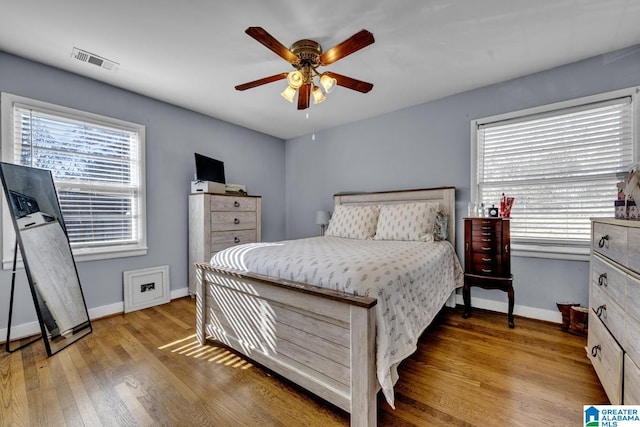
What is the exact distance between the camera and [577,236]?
8.23 feet

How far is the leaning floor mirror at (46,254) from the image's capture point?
206 cm

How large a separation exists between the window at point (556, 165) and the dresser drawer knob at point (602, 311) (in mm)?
1064

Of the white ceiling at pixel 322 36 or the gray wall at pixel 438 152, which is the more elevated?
the white ceiling at pixel 322 36

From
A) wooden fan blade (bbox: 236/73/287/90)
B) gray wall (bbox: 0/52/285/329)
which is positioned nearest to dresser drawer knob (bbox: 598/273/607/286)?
wooden fan blade (bbox: 236/73/287/90)

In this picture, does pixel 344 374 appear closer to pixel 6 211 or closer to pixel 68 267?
pixel 68 267

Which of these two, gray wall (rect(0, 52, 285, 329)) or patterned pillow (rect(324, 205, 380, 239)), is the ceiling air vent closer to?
gray wall (rect(0, 52, 285, 329))

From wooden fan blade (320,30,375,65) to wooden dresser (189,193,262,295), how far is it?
2.14 m

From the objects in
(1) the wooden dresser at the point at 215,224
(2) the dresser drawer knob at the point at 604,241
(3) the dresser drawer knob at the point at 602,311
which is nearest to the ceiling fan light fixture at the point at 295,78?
(1) the wooden dresser at the point at 215,224

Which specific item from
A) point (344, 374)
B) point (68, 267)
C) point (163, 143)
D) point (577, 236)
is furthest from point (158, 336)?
point (577, 236)

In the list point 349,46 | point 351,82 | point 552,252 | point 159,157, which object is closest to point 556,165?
point 552,252

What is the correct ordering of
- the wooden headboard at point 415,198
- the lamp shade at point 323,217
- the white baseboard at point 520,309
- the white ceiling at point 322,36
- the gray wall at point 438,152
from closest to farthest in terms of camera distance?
the white ceiling at point 322,36, the gray wall at point 438,152, the white baseboard at point 520,309, the wooden headboard at point 415,198, the lamp shade at point 323,217

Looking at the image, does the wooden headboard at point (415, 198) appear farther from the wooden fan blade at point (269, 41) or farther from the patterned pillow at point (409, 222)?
the wooden fan blade at point (269, 41)

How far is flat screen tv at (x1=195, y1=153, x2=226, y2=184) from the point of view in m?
3.40

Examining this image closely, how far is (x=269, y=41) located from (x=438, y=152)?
2393 mm
